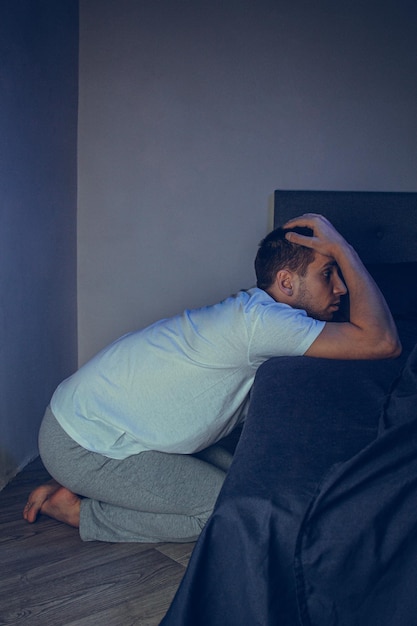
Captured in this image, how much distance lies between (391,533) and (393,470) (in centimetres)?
12

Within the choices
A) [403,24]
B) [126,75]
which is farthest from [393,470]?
[403,24]

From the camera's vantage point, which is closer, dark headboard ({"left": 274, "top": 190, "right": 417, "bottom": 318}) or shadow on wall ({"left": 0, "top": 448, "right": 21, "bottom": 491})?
shadow on wall ({"left": 0, "top": 448, "right": 21, "bottom": 491})

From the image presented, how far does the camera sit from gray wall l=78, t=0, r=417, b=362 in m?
3.15

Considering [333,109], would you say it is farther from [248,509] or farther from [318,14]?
[248,509]

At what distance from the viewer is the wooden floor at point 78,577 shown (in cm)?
157

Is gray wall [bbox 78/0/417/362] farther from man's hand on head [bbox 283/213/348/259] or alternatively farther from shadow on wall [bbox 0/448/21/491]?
man's hand on head [bbox 283/213/348/259]

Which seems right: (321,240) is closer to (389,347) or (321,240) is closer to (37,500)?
(389,347)

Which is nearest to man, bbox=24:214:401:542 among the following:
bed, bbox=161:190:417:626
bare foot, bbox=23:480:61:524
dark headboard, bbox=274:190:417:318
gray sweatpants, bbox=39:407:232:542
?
gray sweatpants, bbox=39:407:232:542

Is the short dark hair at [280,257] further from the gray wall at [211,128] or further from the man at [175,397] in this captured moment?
the gray wall at [211,128]

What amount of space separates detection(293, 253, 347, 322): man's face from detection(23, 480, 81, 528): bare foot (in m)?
0.95

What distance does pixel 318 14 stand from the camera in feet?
10.5

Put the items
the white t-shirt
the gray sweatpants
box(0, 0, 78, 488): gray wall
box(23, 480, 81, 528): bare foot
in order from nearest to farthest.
A: 1. the white t-shirt
2. the gray sweatpants
3. box(23, 480, 81, 528): bare foot
4. box(0, 0, 78, 488): gray wall

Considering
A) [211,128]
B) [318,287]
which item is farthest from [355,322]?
[211,128]

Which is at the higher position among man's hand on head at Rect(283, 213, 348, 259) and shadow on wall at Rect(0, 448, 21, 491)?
man's hand on head at Rect(283, 213, 348, 259)
